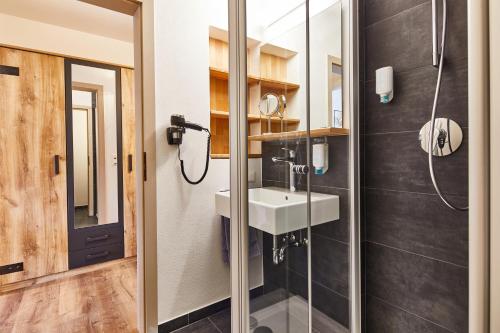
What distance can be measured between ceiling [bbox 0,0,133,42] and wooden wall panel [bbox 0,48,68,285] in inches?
13.7

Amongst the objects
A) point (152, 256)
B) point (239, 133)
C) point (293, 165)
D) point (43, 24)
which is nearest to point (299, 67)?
point (293, 165)

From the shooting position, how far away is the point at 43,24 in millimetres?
2381

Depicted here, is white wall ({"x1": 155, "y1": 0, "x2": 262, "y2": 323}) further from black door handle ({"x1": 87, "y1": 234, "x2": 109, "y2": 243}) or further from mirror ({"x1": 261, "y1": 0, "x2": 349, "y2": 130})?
black door handle ({"x1": 87, "y1": 234, "x2": 109, "y2": 243})

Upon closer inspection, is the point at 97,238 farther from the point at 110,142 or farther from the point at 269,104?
the point at 269,104

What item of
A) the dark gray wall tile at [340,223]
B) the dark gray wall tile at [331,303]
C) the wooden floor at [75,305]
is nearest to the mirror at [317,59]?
the dark gray wall tile at [340,223]

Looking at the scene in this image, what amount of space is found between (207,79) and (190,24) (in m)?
0.35

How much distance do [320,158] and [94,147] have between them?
7.62 feet

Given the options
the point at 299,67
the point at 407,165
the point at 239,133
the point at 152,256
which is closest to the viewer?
the point at 239,133

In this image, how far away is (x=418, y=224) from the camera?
3.84 ft

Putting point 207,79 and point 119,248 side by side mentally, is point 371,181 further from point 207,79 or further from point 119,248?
point 119,248

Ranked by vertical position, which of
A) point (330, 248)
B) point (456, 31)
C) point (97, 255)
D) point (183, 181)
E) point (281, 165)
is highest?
point (456, 31)

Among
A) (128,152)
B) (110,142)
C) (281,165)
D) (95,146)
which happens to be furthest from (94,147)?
(281,165)

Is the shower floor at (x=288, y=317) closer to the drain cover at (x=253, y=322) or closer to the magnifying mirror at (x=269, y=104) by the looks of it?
the drain cover at (x=253, y=322)

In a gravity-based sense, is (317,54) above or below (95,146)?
above
